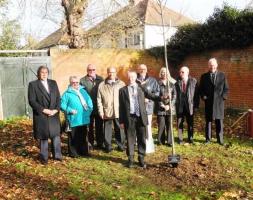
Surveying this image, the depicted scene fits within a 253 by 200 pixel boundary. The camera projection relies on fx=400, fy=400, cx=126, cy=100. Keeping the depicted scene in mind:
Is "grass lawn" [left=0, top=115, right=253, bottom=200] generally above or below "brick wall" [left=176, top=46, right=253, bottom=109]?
below

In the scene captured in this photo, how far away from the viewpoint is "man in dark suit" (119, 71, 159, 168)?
7.77 m

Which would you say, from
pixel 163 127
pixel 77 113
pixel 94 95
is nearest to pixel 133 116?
pixel 77 113

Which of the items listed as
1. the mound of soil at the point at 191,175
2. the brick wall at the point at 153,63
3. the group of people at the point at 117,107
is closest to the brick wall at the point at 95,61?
the brick wall at the point at 153,63

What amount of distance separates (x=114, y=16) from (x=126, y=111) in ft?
46.0

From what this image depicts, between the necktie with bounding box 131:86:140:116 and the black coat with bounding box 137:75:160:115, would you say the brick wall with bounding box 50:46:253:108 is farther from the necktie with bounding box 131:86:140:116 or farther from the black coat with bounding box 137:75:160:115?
the necktie with bounding box 131:86:140:116

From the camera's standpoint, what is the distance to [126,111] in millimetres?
7762

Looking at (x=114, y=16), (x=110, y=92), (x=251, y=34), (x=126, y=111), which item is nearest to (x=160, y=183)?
(x=126, y=111)

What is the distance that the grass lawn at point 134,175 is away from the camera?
6.38 metres

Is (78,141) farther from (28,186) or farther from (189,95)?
(189,95)

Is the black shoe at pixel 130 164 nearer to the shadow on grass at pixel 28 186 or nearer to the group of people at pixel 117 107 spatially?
the group of people at pixel 117 107

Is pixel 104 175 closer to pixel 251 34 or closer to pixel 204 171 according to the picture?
pixel 204 171

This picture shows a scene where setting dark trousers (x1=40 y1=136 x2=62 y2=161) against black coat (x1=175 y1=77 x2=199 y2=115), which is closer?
dark trousers (x1=40 y1=136 x2=62 y2=161)

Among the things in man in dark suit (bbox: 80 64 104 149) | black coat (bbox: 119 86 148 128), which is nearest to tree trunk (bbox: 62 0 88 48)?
man in dark suit (bbox: 80 64 104 149)

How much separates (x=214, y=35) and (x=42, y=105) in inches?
393
